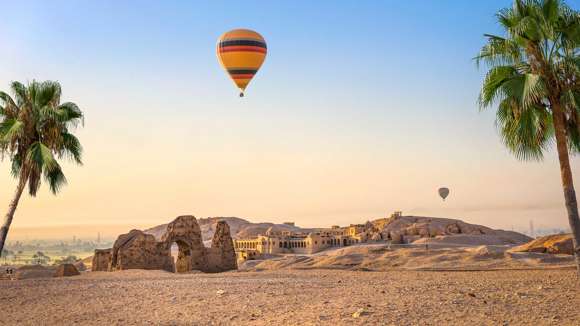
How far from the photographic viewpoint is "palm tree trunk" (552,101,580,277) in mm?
19016

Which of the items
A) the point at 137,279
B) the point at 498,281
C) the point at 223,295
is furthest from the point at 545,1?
the point at 137,279

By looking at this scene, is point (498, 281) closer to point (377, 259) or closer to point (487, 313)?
point (487, 313)

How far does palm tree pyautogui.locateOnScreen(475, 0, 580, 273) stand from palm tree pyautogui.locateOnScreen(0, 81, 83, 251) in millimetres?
18659

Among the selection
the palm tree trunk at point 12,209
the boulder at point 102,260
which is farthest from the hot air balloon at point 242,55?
the palm tree trunk at point 12,209

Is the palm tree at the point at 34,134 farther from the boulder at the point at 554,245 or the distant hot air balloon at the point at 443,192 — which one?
the distant hot air balloon at the point at 443,192

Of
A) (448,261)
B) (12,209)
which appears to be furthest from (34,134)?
(448,261)

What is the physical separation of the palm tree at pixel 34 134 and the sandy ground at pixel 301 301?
7.33 meters

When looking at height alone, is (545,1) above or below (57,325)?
above

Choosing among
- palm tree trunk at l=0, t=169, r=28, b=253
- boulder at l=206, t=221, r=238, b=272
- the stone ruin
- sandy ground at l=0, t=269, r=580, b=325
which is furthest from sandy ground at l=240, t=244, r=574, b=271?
palm tree trunk at l=0, t=169, r=28, b=253

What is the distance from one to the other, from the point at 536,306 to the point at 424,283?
4.68 m

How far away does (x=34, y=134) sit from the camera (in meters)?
27.3

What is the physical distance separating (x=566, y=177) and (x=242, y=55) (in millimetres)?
25814

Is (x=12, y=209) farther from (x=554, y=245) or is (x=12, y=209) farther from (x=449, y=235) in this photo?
(x=449, y=235)

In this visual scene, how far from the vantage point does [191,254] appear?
33.2m
